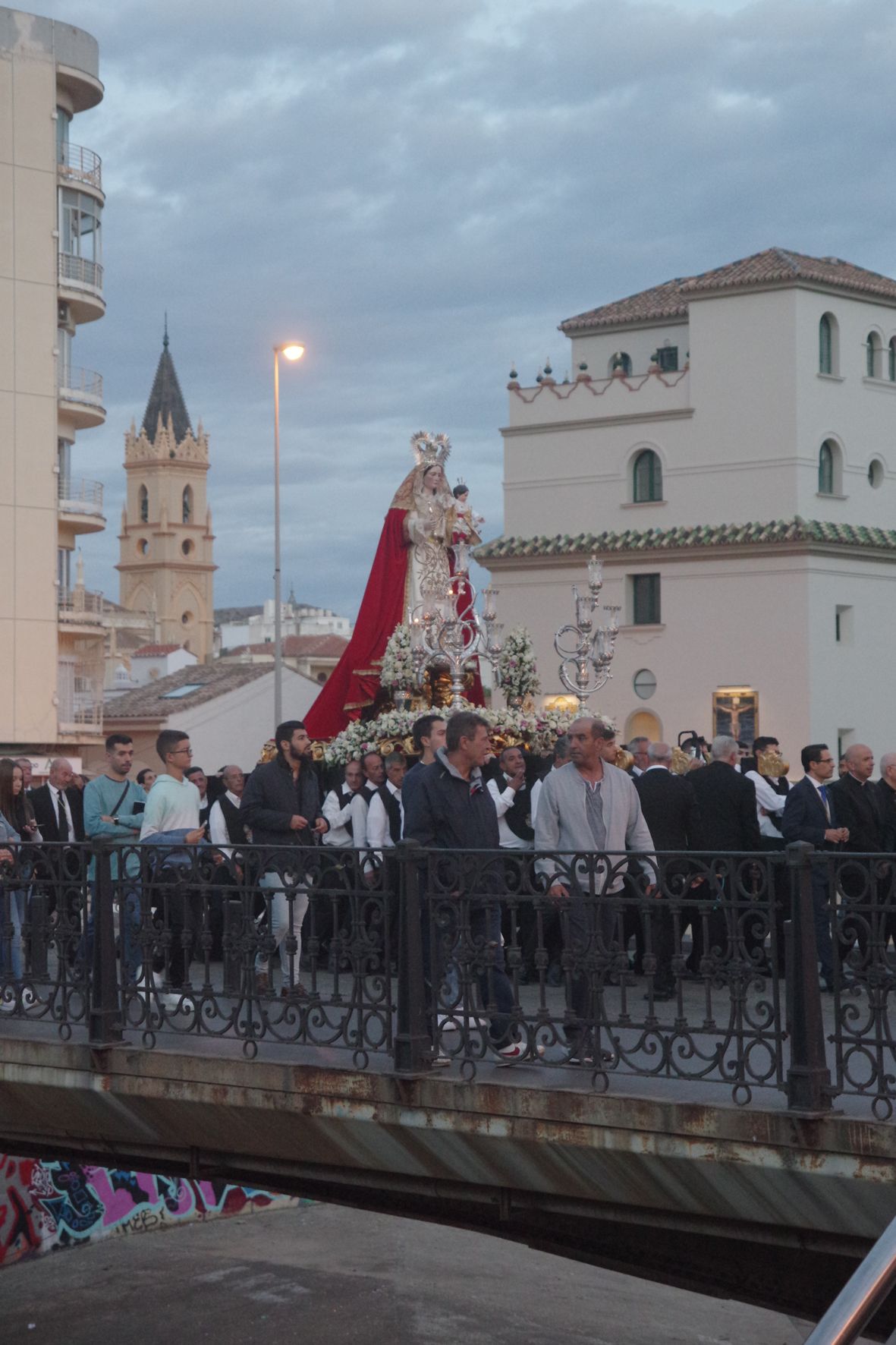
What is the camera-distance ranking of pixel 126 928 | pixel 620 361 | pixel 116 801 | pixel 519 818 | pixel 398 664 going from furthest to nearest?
pixel 620 361, pixel 398 664, pixel 519 818, pixel 116 801, pixel 126 928

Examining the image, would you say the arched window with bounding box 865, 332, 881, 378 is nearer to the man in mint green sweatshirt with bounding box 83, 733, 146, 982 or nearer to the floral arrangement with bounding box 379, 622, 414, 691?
the floral arrangement with bounding box 379, 622, 414, 691

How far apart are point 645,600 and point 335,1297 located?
33907mm

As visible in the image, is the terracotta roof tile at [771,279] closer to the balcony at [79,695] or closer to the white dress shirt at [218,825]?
the balcony at [79,695]

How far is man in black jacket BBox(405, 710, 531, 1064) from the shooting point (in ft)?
27.9

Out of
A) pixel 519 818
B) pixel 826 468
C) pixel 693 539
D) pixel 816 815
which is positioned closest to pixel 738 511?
pixel 693 539

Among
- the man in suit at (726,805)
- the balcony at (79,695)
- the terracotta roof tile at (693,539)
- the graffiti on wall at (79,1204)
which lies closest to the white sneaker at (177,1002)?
the man in suit at (726,805)

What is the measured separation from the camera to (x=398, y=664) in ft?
61.4

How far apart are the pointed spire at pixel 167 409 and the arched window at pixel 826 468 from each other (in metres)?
88.1

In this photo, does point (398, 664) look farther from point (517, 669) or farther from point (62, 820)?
point (62, 820)

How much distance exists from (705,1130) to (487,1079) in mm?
1166

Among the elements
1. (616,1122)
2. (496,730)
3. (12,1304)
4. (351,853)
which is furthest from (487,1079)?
(12,1304)

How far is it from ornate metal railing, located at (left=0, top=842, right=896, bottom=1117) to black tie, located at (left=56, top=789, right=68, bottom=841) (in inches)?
102

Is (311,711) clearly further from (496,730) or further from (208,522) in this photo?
(208,522)

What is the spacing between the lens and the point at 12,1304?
1944 cm
